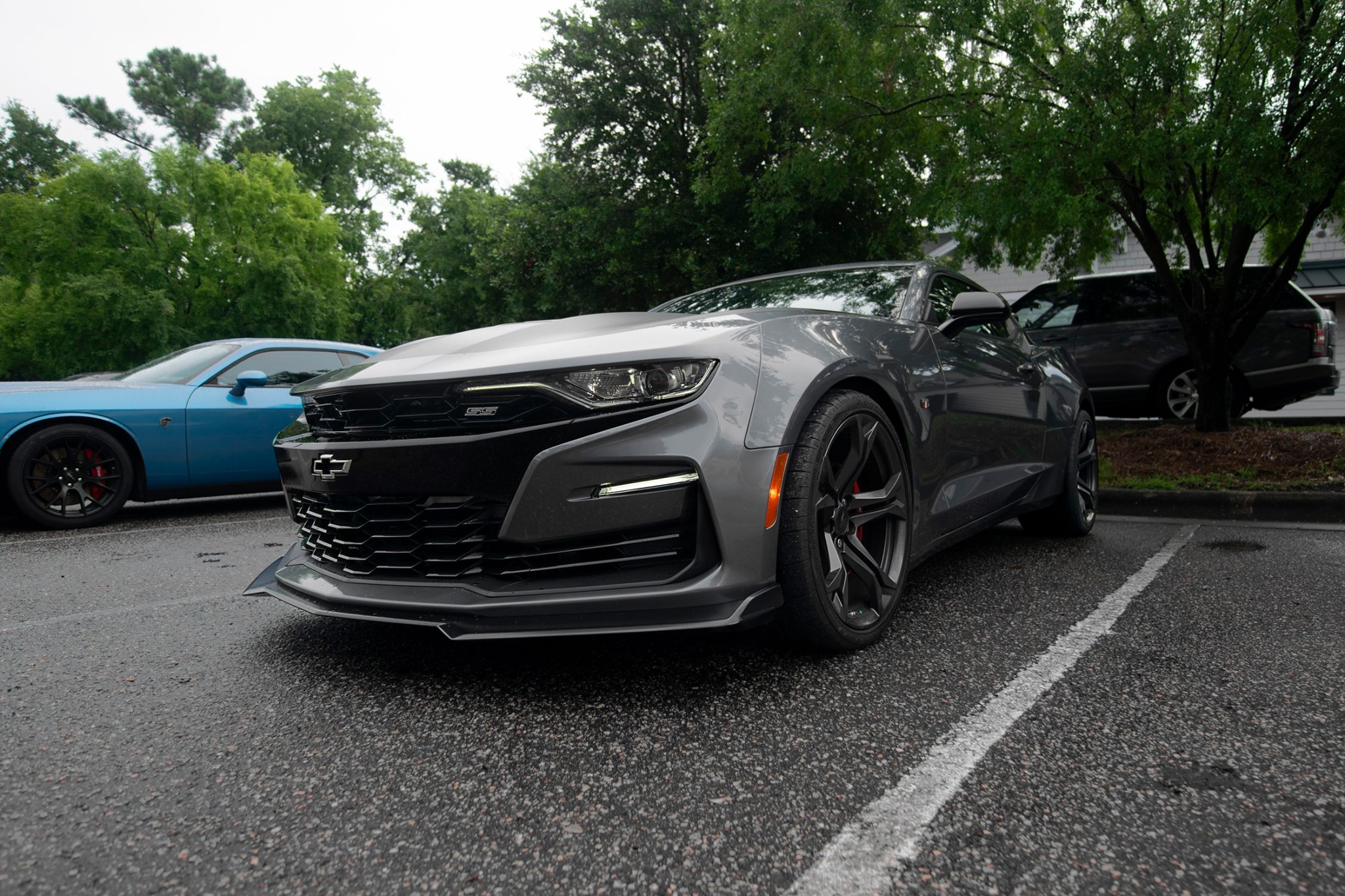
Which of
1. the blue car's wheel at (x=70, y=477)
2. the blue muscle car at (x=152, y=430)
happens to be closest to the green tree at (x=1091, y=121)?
the blue muscle car at (x=152, y=430)

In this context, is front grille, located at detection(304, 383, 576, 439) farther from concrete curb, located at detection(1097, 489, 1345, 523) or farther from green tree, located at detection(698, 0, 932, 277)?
green tree, located at detection(698, 0, 932, 277)

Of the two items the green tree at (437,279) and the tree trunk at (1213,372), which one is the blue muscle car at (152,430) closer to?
the tree trunk at (1213,372)

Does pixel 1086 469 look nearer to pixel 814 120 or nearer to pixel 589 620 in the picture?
pixel 589 620

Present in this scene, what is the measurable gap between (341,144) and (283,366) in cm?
3749

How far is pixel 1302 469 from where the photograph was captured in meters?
6.52

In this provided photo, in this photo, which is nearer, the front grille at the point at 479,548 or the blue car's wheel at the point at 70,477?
the front grille at the point at 479,548

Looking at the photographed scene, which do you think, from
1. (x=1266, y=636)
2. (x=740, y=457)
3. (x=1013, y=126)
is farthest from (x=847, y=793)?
(x=1013, y=126)

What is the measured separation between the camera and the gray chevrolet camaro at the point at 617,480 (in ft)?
7.04

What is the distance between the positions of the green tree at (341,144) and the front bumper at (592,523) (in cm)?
3751

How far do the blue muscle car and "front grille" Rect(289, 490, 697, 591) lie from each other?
3456 millimetres

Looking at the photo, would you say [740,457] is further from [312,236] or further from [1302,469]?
[312,236]

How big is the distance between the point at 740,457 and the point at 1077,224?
5.69 m

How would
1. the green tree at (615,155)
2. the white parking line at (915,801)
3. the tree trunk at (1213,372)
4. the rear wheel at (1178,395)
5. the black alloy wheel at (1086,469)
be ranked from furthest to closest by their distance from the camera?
the green tree at (615,155), the rear wheel at (1178,395), the tree trunk at (1213,372), the black alloy wheel at (1086,469), the white parking line at (915,801)

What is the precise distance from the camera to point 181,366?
6375mm
